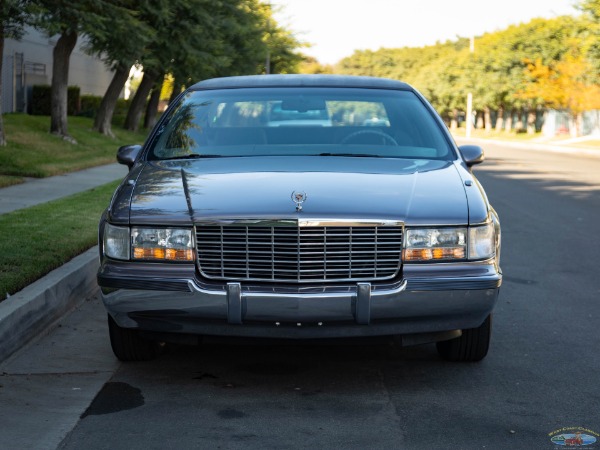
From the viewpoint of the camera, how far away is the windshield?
6.28m

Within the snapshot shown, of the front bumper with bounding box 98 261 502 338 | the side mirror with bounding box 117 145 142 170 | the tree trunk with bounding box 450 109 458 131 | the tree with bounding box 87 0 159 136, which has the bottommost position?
the tree trunk with bounding box 450 109 458 131

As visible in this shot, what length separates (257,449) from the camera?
4285mm

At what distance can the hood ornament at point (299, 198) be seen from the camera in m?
5.04

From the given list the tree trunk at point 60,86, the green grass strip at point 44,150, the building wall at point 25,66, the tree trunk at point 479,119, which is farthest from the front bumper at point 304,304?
the tree trunk at point 479,119

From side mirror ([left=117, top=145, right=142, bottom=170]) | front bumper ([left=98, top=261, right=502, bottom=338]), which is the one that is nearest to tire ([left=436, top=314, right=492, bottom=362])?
front bumper ([left=98, top=261, right=502, bottom=338])

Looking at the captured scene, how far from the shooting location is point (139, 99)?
1630 inches

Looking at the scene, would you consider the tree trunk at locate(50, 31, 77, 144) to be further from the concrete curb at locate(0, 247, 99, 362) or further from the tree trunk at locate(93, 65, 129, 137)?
the concrete curb at locate(0, 247, 99, 362)

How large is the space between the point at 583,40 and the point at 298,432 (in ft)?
121

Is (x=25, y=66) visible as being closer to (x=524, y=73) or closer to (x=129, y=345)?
(x=129, y=345)

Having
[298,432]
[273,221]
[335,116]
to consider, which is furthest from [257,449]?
[335,116]

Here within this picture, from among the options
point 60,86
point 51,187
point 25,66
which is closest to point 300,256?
point 51,187

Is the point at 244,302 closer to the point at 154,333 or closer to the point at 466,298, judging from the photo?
the point at 154,333

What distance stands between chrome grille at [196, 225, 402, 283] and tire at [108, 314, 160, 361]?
81 cm

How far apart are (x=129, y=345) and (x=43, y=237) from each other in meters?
4.04
